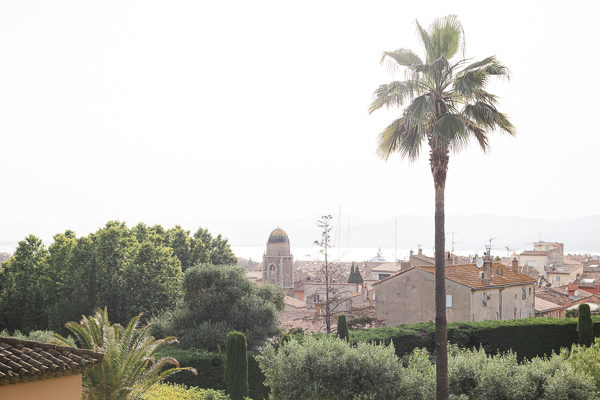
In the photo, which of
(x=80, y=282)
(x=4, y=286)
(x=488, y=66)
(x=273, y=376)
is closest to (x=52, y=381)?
(x=273, y=376)

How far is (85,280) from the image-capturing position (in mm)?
36062

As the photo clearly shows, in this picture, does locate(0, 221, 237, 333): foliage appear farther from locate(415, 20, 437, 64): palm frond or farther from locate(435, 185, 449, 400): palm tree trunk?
locate(415, 20, 437, 64): palm frond

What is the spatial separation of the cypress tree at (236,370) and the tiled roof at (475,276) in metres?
17.8

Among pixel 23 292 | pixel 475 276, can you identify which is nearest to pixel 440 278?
pixel 475 276

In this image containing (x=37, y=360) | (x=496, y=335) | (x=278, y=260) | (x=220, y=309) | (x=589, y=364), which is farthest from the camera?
(x=278, y=260)

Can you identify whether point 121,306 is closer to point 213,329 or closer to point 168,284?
point 168,284

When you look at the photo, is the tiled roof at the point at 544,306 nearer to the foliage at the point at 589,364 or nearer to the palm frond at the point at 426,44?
the foliage at the point at 589,364

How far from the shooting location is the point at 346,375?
15.3 meters

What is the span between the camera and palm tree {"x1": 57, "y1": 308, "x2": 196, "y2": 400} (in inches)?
620

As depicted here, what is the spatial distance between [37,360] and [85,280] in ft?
89.3

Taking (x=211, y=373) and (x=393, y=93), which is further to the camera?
(x=211, y=373)

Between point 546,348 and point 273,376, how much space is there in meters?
20.4

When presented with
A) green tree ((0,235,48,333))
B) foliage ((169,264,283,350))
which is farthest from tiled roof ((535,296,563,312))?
green tree ((0,235,48,333))

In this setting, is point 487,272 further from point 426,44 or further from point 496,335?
point 426,44
